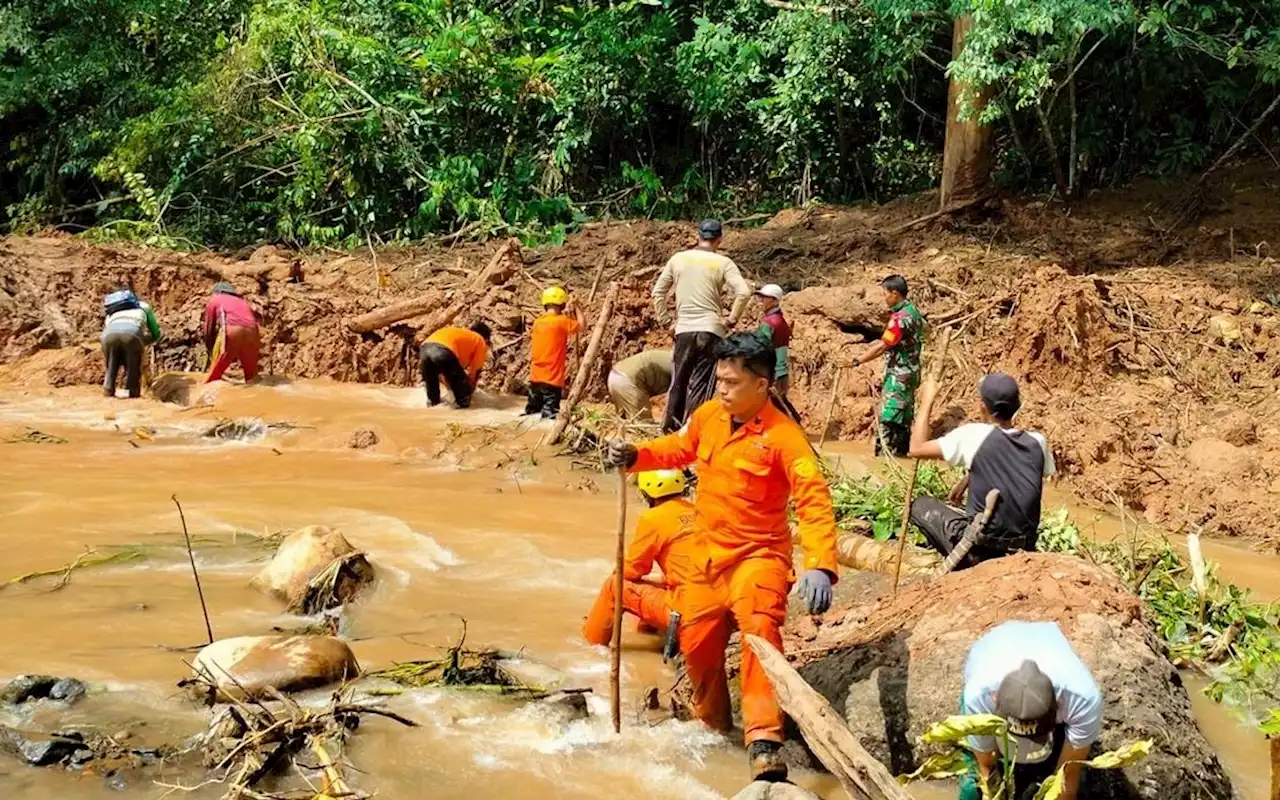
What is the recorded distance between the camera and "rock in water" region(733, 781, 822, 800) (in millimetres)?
3705

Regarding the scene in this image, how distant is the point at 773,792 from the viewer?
3.73 metres

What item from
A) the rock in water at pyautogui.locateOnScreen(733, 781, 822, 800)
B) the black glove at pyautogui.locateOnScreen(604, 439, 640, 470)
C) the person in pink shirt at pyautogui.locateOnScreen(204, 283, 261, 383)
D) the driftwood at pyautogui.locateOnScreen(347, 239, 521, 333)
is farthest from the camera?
the driftwood at pyautogui.locateOnScreen(347, 239, 521, 333)

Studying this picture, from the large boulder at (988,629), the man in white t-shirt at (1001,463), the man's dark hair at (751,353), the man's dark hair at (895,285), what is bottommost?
the large boulder at (988,629)

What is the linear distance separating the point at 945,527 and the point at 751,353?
5.82 ft

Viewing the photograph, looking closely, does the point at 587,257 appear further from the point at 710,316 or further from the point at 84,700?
the point at 84,700

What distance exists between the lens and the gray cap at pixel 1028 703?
326cm

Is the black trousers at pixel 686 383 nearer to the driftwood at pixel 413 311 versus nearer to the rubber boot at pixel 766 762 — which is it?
the driftwood at pixel 413 311

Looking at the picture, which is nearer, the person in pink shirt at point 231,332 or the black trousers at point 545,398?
the black trousers at point 545,398

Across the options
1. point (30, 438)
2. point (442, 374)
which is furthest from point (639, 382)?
point (30, 438)

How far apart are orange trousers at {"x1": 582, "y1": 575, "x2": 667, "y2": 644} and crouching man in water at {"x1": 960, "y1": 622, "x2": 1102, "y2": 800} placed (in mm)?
2020

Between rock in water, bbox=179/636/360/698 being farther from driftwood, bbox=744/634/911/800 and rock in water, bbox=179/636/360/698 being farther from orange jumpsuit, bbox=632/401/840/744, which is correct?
driftwood, bbox=744/634/911/800

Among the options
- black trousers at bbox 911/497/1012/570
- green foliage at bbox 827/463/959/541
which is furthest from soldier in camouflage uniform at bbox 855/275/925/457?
black trousers at bbox 911/497/1012/570

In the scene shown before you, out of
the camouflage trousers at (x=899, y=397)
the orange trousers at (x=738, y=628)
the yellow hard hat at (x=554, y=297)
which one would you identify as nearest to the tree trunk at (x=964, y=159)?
the camouflage trousers at (x=899, y=397)

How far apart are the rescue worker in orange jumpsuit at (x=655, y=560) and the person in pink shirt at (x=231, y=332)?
23.2 ft
